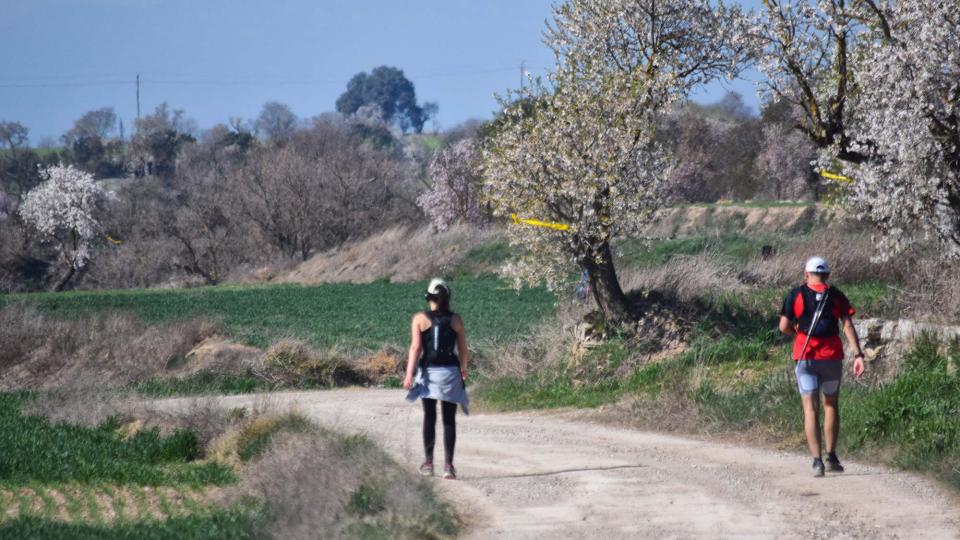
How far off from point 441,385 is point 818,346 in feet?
11.3

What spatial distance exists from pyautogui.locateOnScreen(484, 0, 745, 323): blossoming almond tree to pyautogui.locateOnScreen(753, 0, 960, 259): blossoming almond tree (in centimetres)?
116

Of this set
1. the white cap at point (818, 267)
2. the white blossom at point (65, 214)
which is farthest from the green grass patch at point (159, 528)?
the white blossom at point (65, 214)

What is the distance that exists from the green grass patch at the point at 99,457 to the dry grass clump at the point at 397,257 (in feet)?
119

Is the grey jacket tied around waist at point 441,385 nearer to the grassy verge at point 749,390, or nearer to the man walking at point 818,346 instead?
the man walking at point 818,346

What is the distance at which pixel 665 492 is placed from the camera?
39.0 feet

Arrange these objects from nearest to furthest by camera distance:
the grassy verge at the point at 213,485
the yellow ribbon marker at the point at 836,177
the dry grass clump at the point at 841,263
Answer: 1. the grassy verge at the point at 213,485
2. the yellow ribbon marker at the point at 836,177
3. the dry grass clump at the point at 841,263

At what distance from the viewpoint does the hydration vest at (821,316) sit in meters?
12.2

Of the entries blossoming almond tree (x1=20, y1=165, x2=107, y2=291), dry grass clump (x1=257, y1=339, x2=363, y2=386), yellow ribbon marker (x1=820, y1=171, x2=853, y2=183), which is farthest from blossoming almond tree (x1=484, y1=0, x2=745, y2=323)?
blossoming almond tree (x1=20, y1=165, x2=107, y2=291)

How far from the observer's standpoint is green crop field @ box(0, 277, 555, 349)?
1245 inches

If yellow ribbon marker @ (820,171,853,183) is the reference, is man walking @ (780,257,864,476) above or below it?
below

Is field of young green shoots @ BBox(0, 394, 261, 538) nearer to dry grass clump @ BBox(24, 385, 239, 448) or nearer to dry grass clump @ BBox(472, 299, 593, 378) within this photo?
dry grass clump @ BBox(24, 385, 239, 448)

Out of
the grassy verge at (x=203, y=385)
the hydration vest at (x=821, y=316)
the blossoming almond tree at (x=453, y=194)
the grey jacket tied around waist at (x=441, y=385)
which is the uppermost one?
the blossoming almond tree at (x=453, y=194)

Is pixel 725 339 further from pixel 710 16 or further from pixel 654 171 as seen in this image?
pixel 710 16

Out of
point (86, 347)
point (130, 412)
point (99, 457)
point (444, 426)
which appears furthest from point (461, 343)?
point (86, 347)
